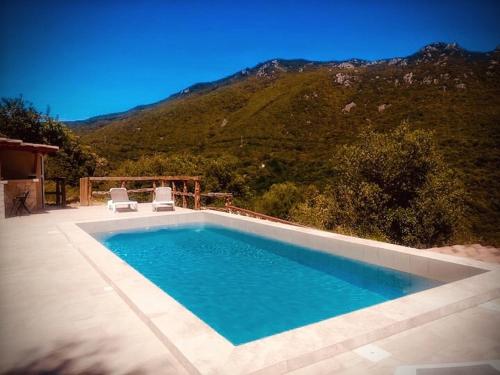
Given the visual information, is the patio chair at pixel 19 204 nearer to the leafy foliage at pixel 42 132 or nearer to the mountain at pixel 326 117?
the leafy foliage at pixel 42 132

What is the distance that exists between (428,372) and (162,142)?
39716 millimetres

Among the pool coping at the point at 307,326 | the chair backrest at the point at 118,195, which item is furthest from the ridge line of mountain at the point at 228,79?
the pool coping at the point at 307,326

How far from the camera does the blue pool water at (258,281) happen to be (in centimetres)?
502

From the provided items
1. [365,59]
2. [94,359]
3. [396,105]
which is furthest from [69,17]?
[365,59]

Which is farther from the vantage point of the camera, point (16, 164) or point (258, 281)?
point (16, 164)

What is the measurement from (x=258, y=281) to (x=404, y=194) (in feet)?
26.0

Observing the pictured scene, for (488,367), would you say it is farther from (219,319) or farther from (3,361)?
(3,361)

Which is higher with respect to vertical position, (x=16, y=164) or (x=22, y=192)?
(x=16, y=164)

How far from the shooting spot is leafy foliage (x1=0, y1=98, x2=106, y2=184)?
64.4 ft

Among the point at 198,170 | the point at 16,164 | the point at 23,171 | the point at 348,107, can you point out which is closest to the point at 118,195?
the point at 23,171

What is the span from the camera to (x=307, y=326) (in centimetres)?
341

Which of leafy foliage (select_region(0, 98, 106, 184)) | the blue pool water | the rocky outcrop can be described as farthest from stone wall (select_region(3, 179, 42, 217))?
the rocky outcrop

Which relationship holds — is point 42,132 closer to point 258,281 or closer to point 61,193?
point 61,193

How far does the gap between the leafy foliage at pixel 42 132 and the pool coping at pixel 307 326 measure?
16.5m
